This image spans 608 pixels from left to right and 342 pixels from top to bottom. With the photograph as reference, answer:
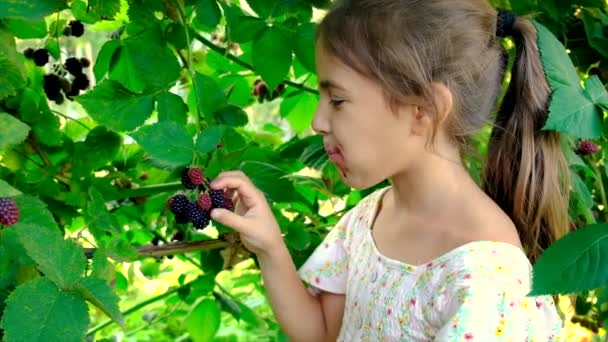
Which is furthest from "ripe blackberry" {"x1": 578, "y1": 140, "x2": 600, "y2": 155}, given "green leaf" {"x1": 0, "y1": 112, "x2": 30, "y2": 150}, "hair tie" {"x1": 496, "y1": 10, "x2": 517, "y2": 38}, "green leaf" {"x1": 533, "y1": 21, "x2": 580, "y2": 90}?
"green leaf" {"x1": 0, "y1": 112, "x2": 30, "y2": 150}

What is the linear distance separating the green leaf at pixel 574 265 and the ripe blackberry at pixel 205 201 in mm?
442

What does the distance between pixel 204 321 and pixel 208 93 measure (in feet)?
2.23

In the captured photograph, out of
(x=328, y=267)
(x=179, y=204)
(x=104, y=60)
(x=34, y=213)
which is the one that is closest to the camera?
(x=34, y=213)

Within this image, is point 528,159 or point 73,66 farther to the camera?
point 73,66

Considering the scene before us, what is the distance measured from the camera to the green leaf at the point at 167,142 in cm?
109

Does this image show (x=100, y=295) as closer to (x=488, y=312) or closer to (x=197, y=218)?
(x=197, y=218)

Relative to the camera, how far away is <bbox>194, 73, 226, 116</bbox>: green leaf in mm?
1312

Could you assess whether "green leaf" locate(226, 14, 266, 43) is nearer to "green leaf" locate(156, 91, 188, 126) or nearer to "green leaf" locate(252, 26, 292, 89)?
"green leaf" locate(252, 26, 292, 89)

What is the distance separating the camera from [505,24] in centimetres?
125

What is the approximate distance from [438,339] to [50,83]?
2.58 feet

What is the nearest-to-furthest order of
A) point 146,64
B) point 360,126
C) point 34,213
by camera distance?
point 34,213 < point 360,126 < point 146,64

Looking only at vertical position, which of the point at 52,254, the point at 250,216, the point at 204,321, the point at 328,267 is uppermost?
the point at 52,254

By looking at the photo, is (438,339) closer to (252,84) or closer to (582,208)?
(582,208)

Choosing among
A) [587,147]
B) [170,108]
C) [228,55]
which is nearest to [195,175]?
[170,108]
